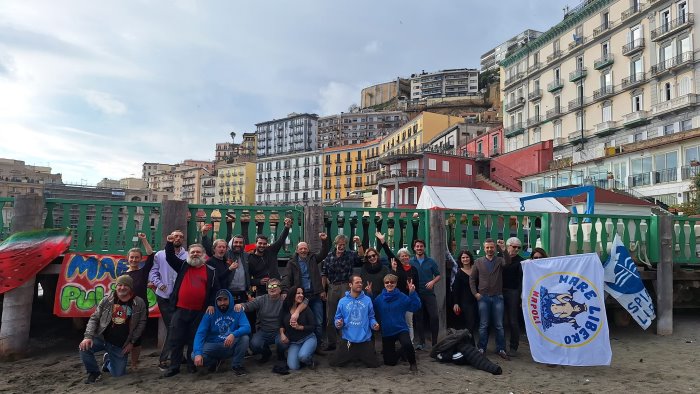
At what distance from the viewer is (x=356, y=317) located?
6555 mm

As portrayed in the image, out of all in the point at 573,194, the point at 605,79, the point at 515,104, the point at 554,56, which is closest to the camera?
the point at 573,194

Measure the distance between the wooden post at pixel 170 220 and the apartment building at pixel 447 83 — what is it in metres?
123

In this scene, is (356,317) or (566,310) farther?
(566,310)

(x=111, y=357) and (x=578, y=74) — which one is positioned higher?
(x=578, y=74)

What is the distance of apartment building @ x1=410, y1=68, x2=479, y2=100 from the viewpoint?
126188mm

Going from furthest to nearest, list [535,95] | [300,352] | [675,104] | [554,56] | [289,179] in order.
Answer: [289,179]
[535,95]
[554,56]
[675,104]
[300,352]

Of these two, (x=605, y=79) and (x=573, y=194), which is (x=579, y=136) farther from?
(x=573, y=194)

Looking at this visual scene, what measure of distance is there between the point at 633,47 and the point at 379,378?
1715 inches

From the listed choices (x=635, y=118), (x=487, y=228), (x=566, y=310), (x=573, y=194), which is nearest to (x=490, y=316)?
(x=566, y=310)

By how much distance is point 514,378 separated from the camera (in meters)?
6.36

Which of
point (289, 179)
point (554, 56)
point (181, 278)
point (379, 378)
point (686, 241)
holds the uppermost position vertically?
point (554, 56)

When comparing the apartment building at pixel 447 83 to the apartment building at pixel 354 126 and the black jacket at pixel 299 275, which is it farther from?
the black jacket at pixel 299 275

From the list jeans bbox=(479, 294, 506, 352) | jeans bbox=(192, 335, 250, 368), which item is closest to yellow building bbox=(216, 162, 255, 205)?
jeans bbox=(479, 294, 506, 352)

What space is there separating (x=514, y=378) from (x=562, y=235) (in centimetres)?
344
